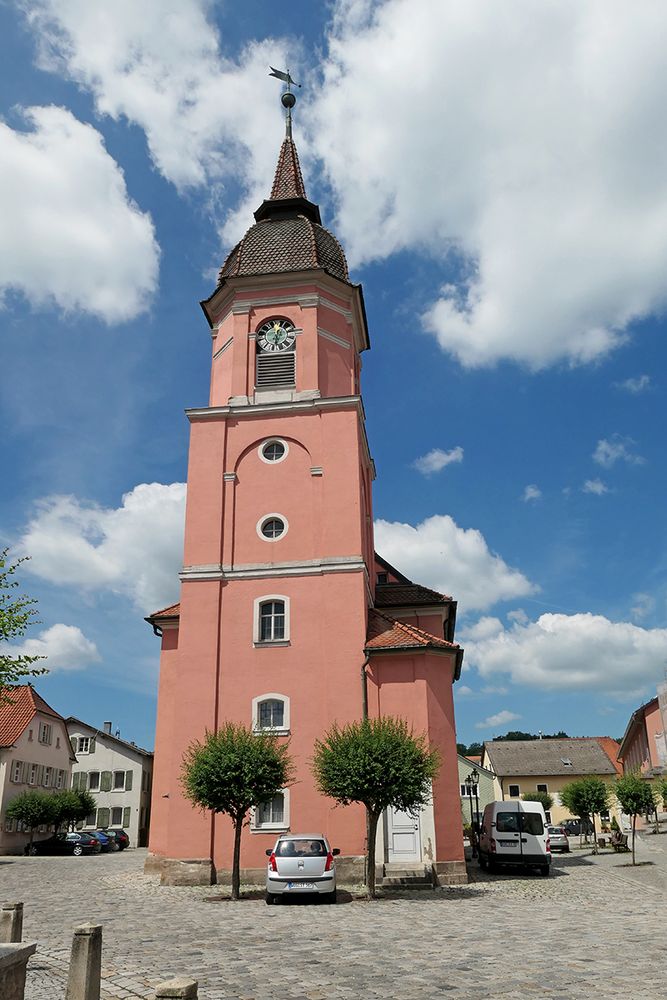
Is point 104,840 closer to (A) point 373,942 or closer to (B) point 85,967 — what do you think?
(A) point 373,942

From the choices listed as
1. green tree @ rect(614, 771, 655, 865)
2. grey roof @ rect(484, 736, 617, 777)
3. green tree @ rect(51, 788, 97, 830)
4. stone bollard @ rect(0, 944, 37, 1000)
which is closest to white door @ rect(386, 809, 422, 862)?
green tree @ rect(614, 771, 655, 865)

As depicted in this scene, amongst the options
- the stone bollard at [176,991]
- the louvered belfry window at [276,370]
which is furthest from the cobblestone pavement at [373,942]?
the louvered belfry window at [276,370]

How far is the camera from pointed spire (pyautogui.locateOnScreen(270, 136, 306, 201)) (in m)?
31.2

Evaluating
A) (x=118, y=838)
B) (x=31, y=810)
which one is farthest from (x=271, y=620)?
(x=118, y=838)

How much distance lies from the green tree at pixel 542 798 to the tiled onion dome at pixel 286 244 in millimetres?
50577

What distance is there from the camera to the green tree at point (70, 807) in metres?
43.2

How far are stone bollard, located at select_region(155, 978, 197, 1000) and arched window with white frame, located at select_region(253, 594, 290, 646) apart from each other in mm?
18461

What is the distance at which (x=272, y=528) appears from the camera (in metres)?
24.8

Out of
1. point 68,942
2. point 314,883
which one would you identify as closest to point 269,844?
point 314,883

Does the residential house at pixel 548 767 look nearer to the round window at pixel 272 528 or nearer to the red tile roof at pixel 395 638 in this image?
the red tile roof at pixel 395 638

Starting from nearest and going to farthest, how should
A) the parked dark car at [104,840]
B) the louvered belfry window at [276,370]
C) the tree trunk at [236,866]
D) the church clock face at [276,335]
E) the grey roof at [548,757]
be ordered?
the tree trunk at [236,866] → the louvered belfry window at [276,370] → the church clock face at [276,335] → the parked dark car at [104,840] → the grey roof at [548,757]

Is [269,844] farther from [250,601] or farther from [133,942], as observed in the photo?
[133,942]

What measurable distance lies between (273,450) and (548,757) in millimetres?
53831

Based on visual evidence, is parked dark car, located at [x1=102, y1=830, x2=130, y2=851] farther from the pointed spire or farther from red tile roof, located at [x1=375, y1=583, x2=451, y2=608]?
the pointed spire
